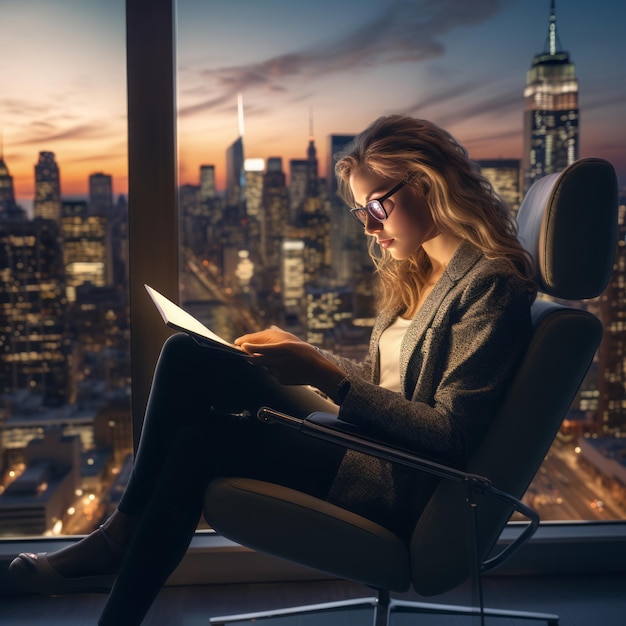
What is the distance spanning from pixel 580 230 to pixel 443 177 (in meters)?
0.31

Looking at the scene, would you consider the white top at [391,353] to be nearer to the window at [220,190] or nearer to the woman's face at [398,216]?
the woman's face at [398,216]

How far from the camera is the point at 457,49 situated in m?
2.35

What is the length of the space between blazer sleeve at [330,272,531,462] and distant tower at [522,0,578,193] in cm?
84

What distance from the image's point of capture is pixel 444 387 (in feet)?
5.02

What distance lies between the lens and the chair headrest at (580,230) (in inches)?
59.8

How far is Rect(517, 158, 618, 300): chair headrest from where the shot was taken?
1.52m

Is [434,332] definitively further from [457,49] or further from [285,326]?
[457,49]

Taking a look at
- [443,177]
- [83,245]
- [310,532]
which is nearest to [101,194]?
[83,245]

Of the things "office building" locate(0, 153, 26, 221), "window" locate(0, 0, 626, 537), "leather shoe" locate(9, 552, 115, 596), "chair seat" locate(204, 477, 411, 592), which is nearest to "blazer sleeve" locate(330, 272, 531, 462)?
"chair seat" locate(204, 477, 411, 592)

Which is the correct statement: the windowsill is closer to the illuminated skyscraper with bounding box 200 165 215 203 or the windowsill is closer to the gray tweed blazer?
the gray tweed blazer

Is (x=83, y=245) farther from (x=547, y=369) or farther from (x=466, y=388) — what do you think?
(x=547, y=369)

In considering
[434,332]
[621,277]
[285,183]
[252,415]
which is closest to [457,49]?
[285,183]

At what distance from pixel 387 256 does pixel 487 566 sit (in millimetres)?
845

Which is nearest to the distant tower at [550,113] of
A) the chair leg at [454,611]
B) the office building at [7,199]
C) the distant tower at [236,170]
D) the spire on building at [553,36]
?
the spire on building at [553,36]
